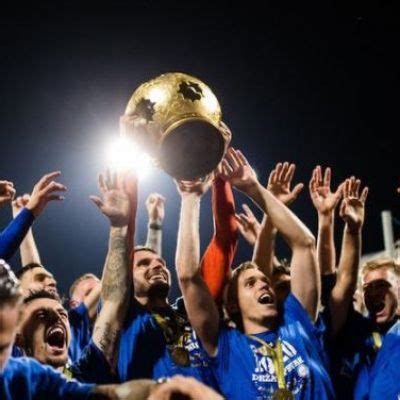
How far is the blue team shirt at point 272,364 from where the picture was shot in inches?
108

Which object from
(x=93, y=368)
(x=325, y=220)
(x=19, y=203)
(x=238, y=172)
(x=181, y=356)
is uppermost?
(x=19, y=203)

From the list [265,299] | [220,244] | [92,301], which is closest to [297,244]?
[265,299]

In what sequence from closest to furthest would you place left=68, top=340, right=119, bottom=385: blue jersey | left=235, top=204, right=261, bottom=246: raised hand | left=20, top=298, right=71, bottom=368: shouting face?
left=68, top=340, right=119, bottom=385: blue jersey
left=20, top=298, right=71, bottom=368: shouting face
left=235, top=204, right=261, bottom=246: raised hand

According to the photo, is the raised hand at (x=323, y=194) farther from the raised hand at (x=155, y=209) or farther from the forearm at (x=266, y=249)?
the raised hand at (x=155, y=209)

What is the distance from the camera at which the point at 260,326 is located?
10.1 ft

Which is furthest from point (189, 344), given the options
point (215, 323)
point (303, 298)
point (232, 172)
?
point (232, 172)

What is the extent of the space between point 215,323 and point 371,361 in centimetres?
108

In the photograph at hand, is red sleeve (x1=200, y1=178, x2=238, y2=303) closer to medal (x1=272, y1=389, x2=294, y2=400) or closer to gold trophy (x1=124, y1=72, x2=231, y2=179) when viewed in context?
gold trophy (x1=124, y1=72, x2=231, y2=179)

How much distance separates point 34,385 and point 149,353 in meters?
1.00

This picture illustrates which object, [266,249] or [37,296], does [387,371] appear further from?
[37,296]

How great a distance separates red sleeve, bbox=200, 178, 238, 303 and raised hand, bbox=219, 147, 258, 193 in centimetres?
7

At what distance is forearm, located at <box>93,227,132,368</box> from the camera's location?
236cm

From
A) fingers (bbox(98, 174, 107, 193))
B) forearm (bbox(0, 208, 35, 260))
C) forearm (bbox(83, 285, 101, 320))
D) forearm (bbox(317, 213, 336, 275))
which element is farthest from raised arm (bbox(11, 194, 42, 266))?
forearm (bbox(317, 213, 336, 275))

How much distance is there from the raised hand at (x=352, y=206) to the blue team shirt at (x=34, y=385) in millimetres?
2148
